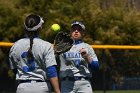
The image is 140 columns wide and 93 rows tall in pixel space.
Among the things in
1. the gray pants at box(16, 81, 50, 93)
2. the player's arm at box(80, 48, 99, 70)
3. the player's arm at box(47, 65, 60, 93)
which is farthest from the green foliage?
the player's arm at box(47, 65, 60, 93)

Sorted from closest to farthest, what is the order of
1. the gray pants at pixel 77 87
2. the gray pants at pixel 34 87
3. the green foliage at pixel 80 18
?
1. the gray pants at pixel 34 87
2. the gray pants at pixel 77 87
3. the green foliage at pixel 80 18

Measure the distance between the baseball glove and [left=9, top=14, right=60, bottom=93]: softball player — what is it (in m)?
1.34

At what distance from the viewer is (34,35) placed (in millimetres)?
5930

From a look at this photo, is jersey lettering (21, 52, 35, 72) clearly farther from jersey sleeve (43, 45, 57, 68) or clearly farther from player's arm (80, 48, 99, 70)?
player's arm (80, 48, 99, 70)

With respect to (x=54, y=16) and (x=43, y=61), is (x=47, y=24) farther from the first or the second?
(x=43, y=61)

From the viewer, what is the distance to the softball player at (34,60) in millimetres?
5809

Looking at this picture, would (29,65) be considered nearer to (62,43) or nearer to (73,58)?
(62,43)

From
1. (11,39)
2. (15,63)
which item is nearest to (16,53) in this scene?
(15,63)

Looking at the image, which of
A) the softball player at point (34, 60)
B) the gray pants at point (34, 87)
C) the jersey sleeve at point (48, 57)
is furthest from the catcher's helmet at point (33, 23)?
the gray pants at point (34, 87)

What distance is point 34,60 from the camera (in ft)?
19.2

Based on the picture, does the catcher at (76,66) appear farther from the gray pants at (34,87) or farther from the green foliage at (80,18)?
the green foliage at (80,18)

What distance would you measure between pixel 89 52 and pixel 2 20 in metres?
11.1

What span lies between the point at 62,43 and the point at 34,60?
1569 millimetres

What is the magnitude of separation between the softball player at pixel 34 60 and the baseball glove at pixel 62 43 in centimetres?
134
